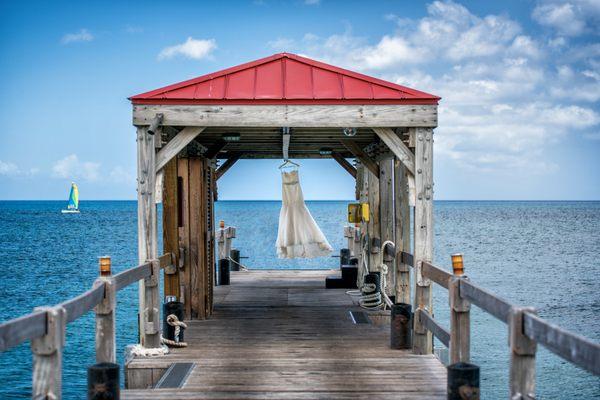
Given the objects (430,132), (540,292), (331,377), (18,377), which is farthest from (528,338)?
(540,292)

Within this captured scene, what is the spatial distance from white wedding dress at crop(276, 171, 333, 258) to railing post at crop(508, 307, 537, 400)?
7.36m

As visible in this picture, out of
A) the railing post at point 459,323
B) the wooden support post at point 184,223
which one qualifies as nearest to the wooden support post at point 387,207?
the wooden support post at point 184,223

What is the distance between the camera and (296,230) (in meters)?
12.2

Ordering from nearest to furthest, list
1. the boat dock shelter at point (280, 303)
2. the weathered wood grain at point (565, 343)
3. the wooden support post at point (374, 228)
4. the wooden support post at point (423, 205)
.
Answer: the weathered wood grain at point (565, 343) < the boat dock shelter at point (280, 303) < the wooden support post at point (423, 205) < the wooden support post at point (374, 228)

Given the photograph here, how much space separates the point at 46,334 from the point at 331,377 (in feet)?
10.7

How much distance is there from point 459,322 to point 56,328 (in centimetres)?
351

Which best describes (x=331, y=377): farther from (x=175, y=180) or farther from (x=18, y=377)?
(x=18, y=377)

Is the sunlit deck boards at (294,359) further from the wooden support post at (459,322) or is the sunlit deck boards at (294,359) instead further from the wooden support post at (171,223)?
the wooden support post at (171,223)

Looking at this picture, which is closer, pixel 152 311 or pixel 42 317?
pixel 42 317

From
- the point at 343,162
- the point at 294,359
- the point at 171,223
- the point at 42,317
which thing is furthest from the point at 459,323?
the point at 343,162

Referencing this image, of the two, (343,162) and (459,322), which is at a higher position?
(343,162)

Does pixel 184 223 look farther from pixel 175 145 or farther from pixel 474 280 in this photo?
pixel 474 280

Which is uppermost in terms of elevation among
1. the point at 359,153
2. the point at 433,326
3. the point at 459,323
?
the point at 359,153

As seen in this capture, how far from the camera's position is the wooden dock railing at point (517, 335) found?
374cm
